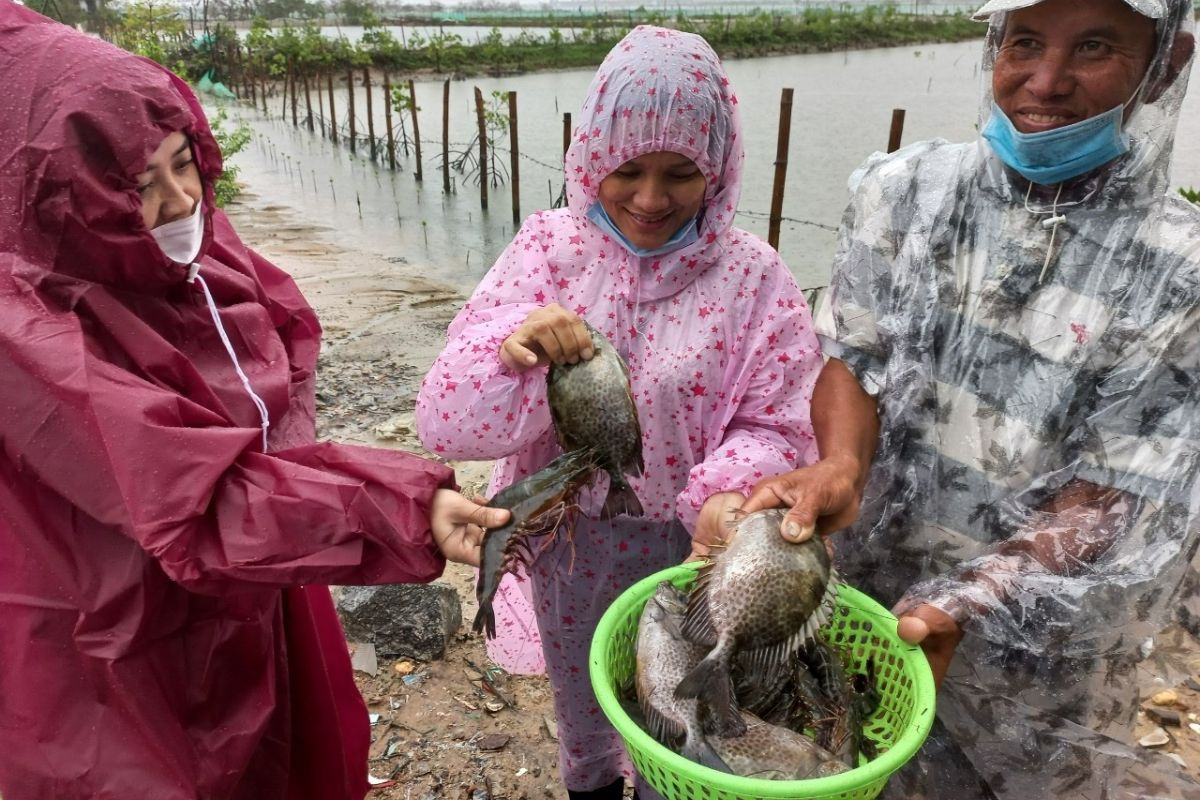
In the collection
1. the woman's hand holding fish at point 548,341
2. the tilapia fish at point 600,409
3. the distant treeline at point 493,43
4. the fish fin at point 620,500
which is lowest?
the fish fin at point 620,500

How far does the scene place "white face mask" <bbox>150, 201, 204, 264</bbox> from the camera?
6.76 ft

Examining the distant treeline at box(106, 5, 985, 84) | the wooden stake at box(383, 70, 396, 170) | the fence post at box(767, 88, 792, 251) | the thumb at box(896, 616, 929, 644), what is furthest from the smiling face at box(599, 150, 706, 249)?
the distant treeline at box(106, 5, 985, 84)

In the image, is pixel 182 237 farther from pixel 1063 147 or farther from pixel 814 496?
pixel 1063 147

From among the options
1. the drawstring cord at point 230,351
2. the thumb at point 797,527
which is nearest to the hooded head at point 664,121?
the thumb at point 797,527

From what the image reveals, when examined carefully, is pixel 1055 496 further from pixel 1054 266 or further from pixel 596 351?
pixel 596 351

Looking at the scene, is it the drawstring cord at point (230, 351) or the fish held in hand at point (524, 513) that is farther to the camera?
the drawstring cord at point (230, 351)

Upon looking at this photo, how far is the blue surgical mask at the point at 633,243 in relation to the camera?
8.02 feet

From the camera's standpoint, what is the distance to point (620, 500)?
2.43m

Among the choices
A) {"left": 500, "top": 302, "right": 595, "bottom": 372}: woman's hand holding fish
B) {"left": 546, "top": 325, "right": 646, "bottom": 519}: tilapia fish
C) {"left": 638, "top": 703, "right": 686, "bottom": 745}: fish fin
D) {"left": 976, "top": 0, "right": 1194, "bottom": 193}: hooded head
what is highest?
{"left": 976, "top": 0, "right": 1194, "bottom": 193}: hooded head

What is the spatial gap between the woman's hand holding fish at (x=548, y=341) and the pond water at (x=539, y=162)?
8595 millimetres

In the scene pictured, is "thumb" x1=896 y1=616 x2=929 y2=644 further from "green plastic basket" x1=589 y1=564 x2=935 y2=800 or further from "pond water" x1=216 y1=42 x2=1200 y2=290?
"pond water" x1=216 y1=42 x2=1200 y2=290

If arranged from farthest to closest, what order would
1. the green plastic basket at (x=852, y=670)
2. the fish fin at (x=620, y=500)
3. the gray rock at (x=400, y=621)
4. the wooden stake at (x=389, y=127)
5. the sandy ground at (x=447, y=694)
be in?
the wooden stake at (x=389, y=127)
the gray rock at (x=400, y=621)
the sandy ground at (x=447, y=694)
the fish fin at (x=620, y=500)
the green plastic basket at (x=852, y=670)

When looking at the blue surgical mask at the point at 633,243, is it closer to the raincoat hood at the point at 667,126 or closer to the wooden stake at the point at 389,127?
the raincoat hood at the point at 667,126

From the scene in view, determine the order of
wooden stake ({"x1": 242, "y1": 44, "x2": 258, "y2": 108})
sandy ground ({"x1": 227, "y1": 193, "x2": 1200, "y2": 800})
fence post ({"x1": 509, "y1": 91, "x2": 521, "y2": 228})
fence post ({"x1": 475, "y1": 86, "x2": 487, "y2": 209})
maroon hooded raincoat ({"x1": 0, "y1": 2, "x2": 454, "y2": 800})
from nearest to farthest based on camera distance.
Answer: maroon hooded raincoat ({"x1": 0, "y1": 2, "x2": 454, "y2": 800}), sandy ground ({"x1": 227, "y1": 193, "x2": 1200, "y2": 800}), fence post ({"x1": 509, "y1": 91, "x2": 521, "y2": 228}), fence post ({"x1": 475, "y1": 86, "x2": 487, "y2": 209}), wooden stake ({"x1": 242, "y1": 44, "x2": 258, "y2": 108})
